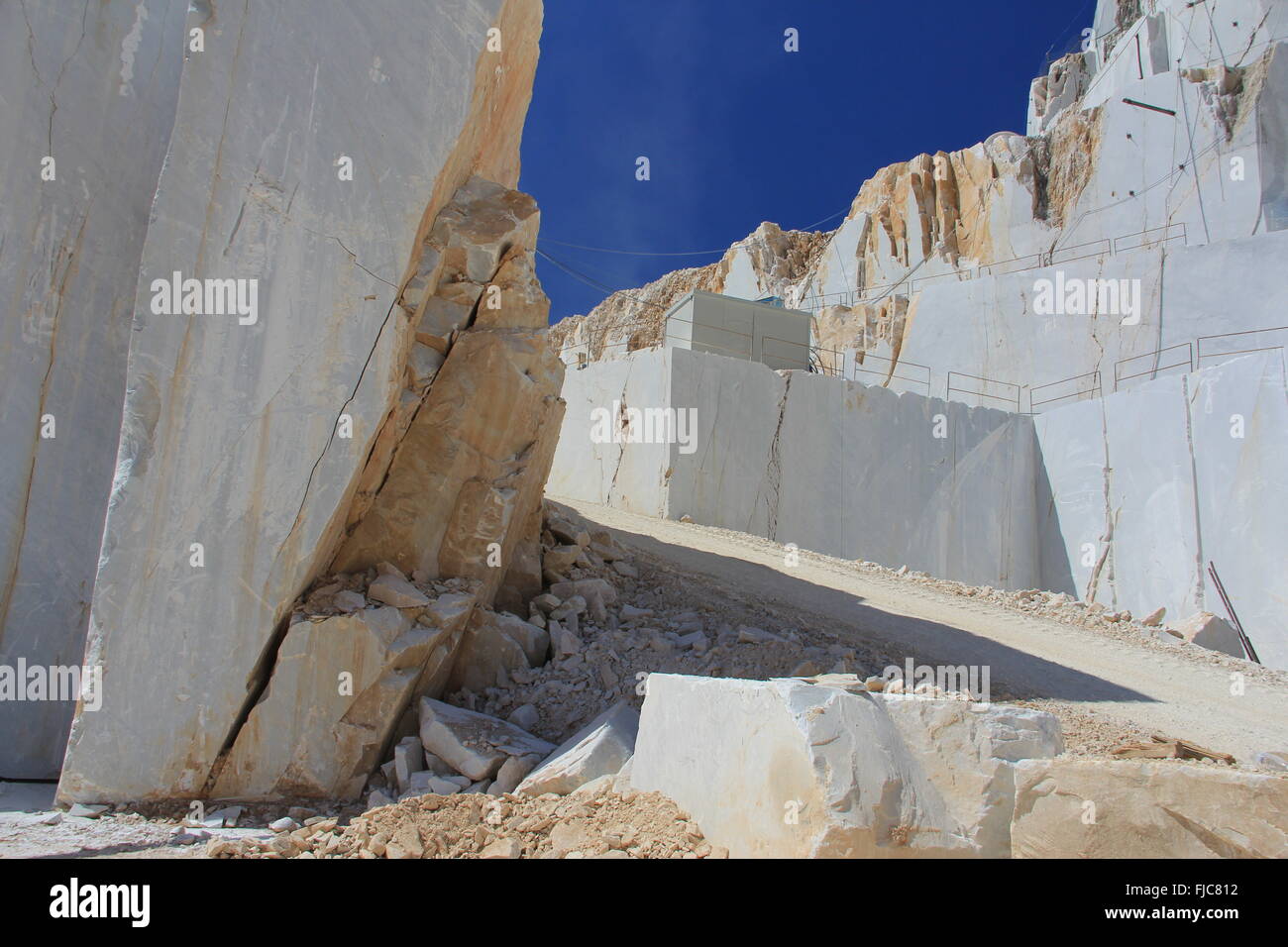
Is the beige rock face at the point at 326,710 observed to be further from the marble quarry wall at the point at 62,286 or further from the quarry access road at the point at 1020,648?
the quarry access road at the point at 1020,648

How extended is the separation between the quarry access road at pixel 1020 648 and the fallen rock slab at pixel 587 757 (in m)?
3.11

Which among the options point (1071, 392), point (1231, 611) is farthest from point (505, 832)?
point (1071, 392)

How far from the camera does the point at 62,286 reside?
585 cm

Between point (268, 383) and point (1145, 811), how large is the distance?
488cm

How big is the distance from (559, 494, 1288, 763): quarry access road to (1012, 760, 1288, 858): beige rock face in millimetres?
3703

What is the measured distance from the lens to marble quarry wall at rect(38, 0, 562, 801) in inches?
189

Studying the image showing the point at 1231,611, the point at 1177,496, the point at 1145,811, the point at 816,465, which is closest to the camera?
the point at 1145,811

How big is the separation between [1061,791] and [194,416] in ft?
15.8

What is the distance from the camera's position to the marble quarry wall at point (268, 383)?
4809 millimetres

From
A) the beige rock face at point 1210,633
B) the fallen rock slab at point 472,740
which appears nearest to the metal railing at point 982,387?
the beige rock face at point 1210,633

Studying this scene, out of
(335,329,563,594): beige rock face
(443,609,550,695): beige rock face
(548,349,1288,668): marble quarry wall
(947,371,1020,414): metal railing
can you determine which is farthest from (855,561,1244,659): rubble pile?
(947,371,1020,414): metal railing

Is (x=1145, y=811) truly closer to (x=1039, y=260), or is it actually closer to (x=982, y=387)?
(x=982, y=387)
